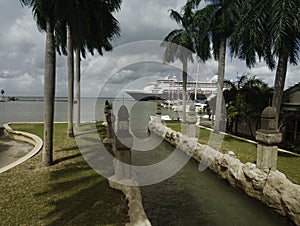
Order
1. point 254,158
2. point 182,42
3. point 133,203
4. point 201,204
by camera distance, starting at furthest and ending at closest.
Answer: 1. point 182,42
2. point 254,158
3. point 201,204
4. point 133,203

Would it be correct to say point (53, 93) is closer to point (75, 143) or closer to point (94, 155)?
point (94, 155)

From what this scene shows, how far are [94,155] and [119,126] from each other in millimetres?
3090

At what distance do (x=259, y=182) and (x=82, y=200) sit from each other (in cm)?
450

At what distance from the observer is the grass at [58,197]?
392cm

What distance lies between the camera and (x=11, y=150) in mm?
9352

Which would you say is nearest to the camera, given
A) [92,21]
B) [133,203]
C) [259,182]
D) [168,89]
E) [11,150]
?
[133,203]

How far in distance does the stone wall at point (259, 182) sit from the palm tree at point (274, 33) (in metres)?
4.20

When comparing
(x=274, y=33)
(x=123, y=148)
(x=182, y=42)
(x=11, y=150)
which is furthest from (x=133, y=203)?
(x=182, y=42)

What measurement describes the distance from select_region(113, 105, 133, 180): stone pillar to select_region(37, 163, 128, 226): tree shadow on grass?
0.52 meters

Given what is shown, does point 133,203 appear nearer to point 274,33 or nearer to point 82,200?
point 82,200

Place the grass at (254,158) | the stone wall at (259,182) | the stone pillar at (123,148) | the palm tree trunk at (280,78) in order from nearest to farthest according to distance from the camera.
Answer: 1. the stone wall at (259,182)
2. the stone pillar at (123,148)
3. the grass at (254,158)
4. the palm tree trunk at (280,78)

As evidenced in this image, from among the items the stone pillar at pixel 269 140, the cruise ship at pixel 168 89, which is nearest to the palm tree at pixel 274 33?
the stone pillar at pixel 269 140

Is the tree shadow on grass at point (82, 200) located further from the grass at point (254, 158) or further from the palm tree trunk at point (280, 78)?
the palm tree trunk at point (280, 78)

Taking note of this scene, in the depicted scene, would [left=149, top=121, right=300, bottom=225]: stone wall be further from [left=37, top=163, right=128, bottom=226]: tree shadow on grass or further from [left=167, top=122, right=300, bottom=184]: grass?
[left=37, top=163, right=128, bottom=226]: tree shadow on grass
